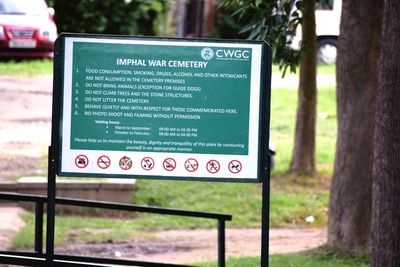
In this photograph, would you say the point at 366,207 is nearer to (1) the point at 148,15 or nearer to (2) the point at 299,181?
(2) the point at 299,181

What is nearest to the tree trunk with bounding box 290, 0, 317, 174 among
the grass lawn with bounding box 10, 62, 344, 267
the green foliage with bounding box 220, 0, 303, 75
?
the grass lawn with bounding box 10, 62, 344, 267

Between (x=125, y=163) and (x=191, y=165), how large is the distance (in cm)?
36

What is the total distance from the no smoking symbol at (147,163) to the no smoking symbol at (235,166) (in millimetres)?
436

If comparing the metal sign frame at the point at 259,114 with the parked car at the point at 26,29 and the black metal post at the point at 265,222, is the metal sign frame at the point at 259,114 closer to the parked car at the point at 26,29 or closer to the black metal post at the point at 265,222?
the black metal post at the point at 265,222

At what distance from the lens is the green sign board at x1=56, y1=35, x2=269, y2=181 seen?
563cm

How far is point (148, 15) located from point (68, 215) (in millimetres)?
15835

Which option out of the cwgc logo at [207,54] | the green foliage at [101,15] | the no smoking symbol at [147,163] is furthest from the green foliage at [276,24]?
the green foliage at [101,15]

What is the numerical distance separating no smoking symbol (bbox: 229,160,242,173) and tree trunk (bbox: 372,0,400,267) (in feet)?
3.80

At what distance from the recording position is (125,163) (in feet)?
18.5

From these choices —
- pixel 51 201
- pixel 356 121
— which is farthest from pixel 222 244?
pixel 51 201

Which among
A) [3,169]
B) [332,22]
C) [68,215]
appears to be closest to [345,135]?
[68,215]

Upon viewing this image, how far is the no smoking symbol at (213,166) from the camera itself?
564 cm

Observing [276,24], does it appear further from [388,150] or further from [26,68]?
[26,68]

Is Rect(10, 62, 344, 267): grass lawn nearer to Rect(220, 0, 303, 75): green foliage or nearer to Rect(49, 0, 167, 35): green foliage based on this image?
Rect(220, 0, 303, 75): green foliage
